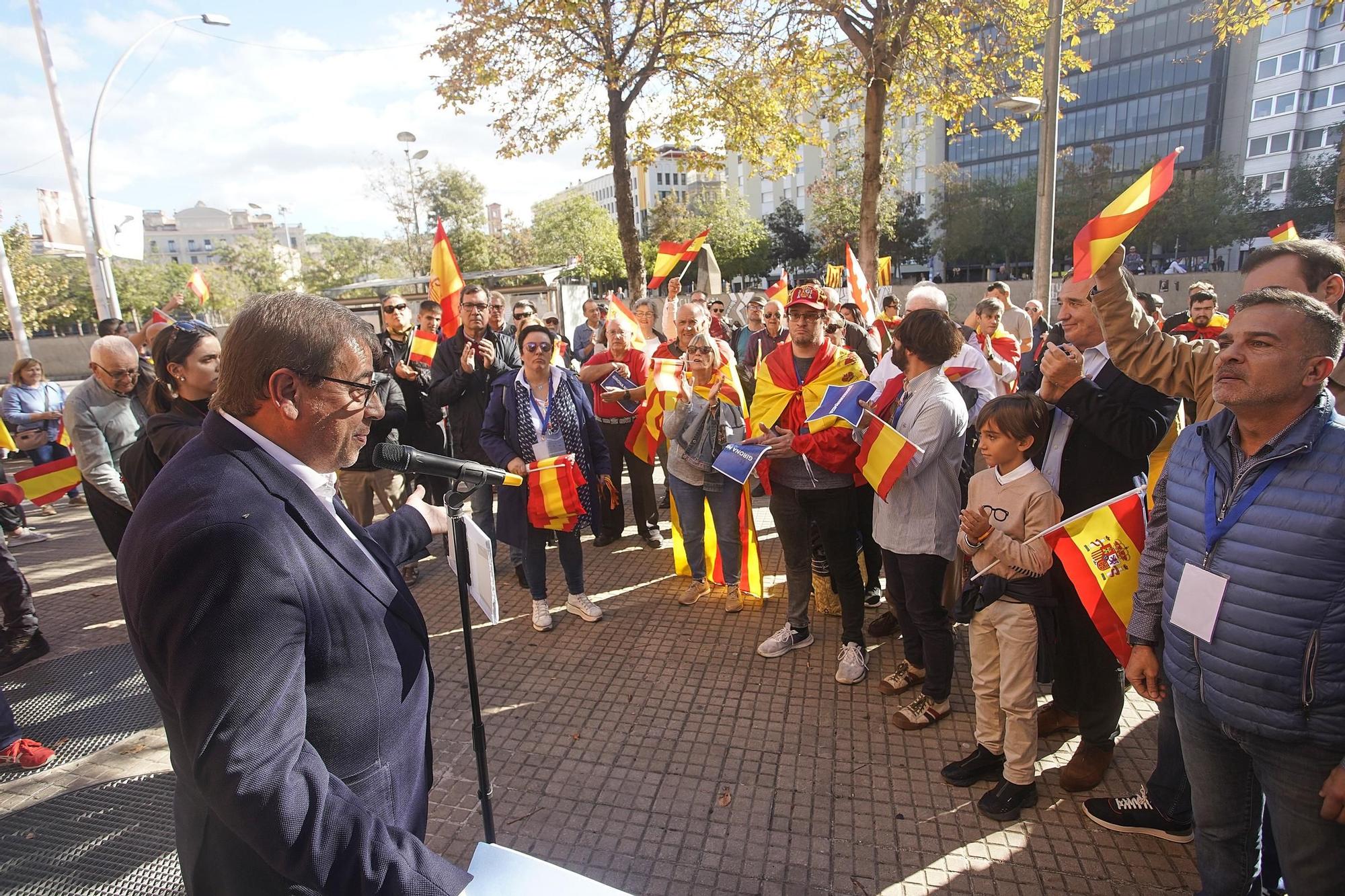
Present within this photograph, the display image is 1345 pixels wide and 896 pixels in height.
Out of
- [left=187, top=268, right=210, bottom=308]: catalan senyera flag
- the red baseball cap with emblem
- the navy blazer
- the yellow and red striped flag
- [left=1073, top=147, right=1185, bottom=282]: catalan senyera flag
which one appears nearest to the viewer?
the navy blazer

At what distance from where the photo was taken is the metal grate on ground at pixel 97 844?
282 centimetres

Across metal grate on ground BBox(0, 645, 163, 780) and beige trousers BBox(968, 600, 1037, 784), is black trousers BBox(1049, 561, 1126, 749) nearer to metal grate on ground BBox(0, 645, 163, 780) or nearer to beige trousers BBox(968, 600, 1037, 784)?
beige trousers BBox(968, 600, 1037, 784)

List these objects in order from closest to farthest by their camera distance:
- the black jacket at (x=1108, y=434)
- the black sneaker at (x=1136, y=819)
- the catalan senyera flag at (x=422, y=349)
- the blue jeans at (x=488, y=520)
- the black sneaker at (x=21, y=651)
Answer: the black sneaker at (x=1136, y=819), the black jacket at (x=1108, y=434), the black sneaker at (x=21, y=651), the blue jeans at (x=488, y=520), the catalan senyera flag at (x=422, y=349)

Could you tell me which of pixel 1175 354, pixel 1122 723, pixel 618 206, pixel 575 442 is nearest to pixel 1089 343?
pixel 1175 354

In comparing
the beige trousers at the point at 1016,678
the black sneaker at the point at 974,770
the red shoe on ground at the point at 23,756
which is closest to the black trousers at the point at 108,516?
the red shoe on ground at the point at 23,756

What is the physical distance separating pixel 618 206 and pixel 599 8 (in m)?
3.02

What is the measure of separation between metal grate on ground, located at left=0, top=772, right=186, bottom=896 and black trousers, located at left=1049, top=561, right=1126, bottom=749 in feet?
12.6

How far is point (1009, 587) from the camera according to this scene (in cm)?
294

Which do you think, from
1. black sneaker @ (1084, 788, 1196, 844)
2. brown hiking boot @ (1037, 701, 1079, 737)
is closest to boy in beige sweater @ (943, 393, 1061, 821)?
black sneaker @ (1084, 788, 1196, 844)

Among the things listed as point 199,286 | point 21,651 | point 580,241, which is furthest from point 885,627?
point 580,241

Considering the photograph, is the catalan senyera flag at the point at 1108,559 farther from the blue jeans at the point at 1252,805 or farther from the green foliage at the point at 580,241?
the green foliage at the point at 580,241

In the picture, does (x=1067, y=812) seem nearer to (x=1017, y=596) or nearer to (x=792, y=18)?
(x=1017, y=596)

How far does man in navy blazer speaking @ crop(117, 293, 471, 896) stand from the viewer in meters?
1.19

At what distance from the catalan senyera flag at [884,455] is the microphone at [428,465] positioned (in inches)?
78.2
